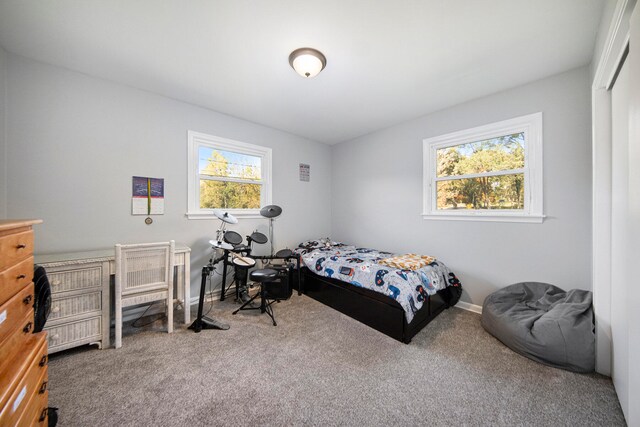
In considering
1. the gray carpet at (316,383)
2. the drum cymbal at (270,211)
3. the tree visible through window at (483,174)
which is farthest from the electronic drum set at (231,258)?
the tree visible through window at (483,174)

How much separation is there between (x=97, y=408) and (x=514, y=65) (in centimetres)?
421

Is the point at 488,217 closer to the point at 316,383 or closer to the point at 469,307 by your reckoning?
the point at 469,307

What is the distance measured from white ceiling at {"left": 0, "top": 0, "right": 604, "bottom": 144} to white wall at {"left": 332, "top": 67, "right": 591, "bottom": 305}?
269mm

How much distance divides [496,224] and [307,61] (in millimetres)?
2720

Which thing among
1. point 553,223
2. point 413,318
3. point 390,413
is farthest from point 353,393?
point 553,223

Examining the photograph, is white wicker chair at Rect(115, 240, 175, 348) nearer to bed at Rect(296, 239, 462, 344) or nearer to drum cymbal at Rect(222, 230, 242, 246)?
drum cymbal at Rect(222, 230, 242, 246)

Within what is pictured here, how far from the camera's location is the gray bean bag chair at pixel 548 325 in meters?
1.68

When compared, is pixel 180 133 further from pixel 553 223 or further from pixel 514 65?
pixel 553 223

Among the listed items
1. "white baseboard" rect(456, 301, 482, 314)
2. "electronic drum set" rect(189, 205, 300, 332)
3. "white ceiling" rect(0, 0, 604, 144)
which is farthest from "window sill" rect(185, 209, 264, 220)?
"white baseboard" rect(456, 301, 482, 314)

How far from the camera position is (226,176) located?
3330mm

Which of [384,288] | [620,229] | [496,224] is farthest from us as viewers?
[496,224]

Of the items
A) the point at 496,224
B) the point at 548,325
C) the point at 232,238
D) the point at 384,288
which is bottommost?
the point at 548,325

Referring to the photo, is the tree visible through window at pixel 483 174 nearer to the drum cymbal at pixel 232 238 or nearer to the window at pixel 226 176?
the window at pixel 226 176

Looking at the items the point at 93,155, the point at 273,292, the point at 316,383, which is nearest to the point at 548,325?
the point at 316,383
